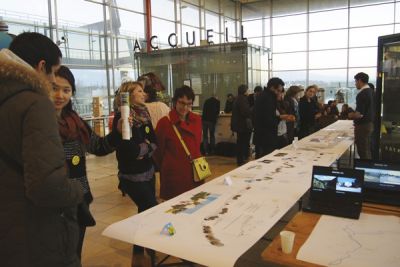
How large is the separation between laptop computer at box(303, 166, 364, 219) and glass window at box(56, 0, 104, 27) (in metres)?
8.13

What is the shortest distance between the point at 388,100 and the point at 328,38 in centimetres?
1243

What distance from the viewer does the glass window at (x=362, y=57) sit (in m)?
13.3

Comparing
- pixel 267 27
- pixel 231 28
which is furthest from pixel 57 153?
pixel 231 28

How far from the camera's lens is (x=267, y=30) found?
593 inches

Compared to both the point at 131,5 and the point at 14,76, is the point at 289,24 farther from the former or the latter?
the point at 14,76

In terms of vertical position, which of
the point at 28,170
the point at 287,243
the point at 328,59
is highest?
the point at 328,59

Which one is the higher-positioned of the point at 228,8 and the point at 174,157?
the point at 228,8

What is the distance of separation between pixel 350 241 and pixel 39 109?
1.34m

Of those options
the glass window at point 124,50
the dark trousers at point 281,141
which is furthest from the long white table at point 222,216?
the glass window at point 124,50

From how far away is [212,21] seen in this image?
571 inches

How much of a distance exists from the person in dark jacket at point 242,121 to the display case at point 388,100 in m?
3.74

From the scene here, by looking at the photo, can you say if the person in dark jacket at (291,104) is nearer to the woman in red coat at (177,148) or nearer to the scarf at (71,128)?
the woman in red coat at (177,148)

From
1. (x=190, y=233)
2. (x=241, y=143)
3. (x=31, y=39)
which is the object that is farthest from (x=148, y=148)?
(x=241, y=143)

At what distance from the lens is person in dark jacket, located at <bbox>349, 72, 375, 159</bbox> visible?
521 cm
